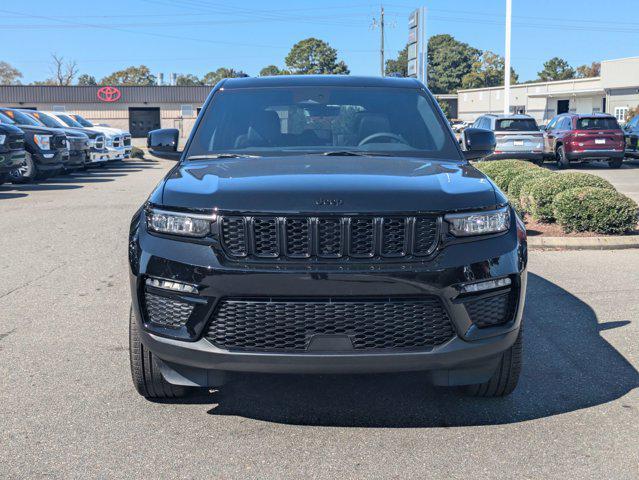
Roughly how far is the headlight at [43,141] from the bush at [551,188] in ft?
39.8

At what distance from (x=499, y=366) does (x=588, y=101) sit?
205 feet

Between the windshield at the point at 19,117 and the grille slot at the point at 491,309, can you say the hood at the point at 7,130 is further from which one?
the grille slot at the point at 491,309

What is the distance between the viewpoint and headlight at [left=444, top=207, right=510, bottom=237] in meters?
3.42

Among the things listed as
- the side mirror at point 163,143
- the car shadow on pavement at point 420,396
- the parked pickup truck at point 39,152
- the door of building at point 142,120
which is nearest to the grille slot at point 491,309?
the car shadow on pavement at point 420,396

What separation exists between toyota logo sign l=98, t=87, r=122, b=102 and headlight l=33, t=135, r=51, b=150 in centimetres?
4930

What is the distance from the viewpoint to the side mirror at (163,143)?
208 inches

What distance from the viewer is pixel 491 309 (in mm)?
3469

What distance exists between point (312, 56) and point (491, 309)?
5425 inches

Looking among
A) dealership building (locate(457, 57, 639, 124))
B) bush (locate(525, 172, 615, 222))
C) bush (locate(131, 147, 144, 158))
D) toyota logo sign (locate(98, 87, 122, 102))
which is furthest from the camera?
toyota logo sign (locate(98, 87, 122, 102))

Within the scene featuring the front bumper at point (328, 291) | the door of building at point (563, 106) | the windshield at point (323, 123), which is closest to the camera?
the front bumper at point (328, 291)

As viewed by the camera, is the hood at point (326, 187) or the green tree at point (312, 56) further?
the green tree at point (312, 56)

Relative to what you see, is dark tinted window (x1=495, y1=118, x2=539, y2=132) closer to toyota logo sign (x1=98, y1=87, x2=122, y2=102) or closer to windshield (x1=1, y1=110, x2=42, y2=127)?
windshield (x1=1, y1=110, x2=42, y2=127)

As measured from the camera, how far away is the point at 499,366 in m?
3.88

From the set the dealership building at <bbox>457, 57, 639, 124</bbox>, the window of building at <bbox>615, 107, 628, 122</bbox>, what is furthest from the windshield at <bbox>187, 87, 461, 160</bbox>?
the window of building at <bbox>615, 107, 628, 122</bbox>
